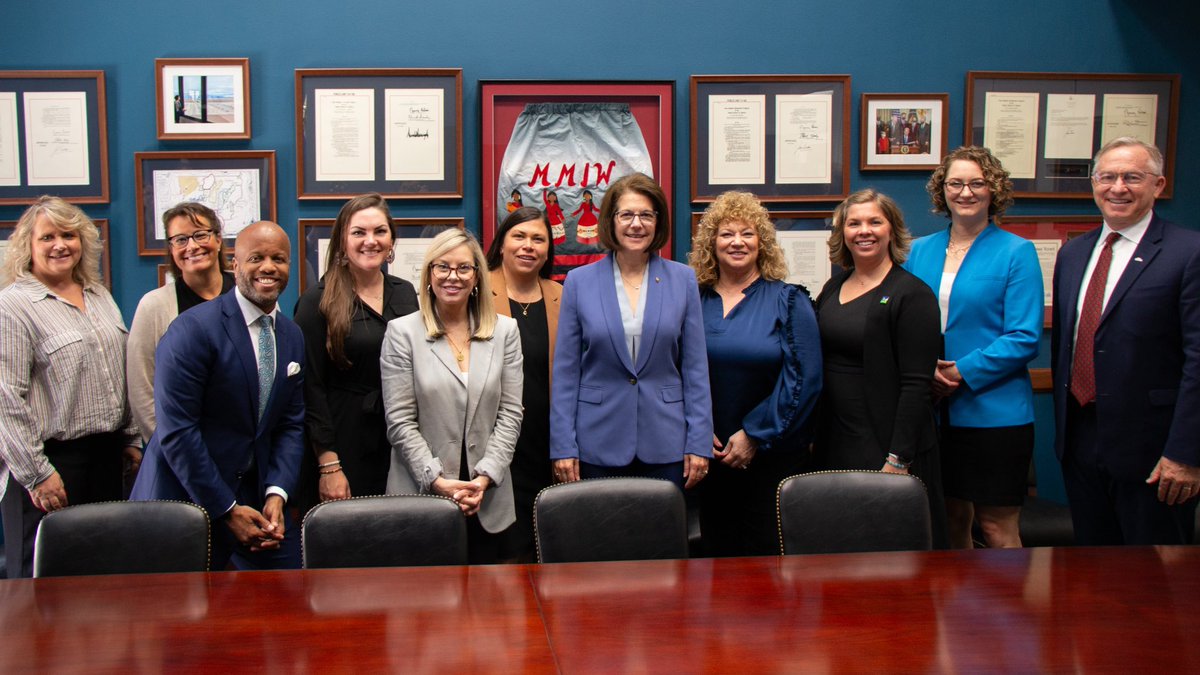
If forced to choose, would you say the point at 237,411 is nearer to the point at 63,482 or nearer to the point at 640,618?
the point at 63,482

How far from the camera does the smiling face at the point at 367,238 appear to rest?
9.50 ft

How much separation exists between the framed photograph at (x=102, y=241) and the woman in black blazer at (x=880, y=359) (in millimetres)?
3068

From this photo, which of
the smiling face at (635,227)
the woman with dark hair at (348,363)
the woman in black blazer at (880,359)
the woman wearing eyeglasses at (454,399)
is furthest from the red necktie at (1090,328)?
the woman with dark hair at (348,363)

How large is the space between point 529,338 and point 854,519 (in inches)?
51.2

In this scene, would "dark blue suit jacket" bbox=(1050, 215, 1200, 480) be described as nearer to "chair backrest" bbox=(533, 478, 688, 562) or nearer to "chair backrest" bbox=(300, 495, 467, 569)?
"chair backrest" bbox=(533, 478, 688, 562)

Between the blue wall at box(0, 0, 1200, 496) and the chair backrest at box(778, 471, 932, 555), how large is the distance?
199 cm

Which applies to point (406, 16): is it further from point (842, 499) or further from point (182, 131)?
point (842, 499)

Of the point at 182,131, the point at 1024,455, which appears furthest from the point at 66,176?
the point at 1024,455

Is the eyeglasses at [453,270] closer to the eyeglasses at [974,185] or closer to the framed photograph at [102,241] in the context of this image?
the eyeglasses at [974,185]

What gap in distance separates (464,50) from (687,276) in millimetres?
1702

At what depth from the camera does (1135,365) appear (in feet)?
8.98

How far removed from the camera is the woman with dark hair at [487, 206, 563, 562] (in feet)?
10.0

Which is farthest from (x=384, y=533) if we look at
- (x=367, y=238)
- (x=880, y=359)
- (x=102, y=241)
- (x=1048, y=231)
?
(x=1048, y=231)

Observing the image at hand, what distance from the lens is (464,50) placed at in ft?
12.7
